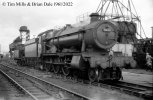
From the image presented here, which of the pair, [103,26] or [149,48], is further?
[149,48]

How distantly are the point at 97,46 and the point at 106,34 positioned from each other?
0.90 meters

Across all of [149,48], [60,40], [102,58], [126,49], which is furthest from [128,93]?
[126,49]

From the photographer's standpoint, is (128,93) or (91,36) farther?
(91,36)

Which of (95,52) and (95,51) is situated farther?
(95,51)

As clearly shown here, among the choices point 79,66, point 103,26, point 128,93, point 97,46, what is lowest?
point 128,93

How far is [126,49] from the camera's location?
3175 cm

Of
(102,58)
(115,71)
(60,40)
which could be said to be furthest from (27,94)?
(60,40)

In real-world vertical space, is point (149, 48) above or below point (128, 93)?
above

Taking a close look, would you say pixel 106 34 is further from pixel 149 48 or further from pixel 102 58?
pixel 149 48

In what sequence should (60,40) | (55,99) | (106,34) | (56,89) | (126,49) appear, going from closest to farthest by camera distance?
(55,99), (56,89), (106,34), (60,40), (126,49)

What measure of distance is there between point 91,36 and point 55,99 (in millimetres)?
4822

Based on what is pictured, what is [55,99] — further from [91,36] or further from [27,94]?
[91,36]

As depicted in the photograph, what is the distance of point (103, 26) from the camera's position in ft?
40.7

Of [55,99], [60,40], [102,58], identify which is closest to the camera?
[55,99]
